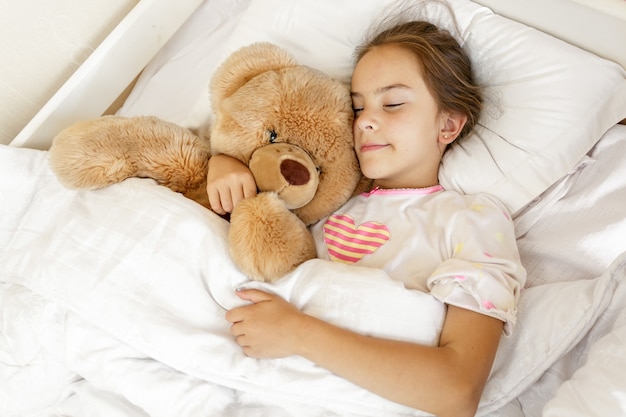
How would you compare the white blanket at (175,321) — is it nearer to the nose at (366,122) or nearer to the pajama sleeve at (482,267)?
the pajama sleeve at (482,267)

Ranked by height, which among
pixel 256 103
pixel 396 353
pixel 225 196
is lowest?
pixel 396 353

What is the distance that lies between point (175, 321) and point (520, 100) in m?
0.75

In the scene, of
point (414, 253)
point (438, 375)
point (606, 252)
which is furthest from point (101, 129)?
point (606, 252)

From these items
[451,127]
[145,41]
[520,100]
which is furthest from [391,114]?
[145,41]

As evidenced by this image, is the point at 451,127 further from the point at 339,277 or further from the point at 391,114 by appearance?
the point at 339,277

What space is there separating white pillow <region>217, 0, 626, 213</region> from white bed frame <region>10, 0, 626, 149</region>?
1.3 inches

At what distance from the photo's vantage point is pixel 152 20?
4.08 feet

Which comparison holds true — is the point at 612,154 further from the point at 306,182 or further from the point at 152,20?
the point at 152,20

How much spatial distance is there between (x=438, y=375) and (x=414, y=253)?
9.2 inches

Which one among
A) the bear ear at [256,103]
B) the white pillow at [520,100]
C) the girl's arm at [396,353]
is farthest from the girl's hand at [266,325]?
the white pillow at [520,100]

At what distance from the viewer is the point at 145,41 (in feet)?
4.13

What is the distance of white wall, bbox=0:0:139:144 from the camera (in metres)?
1.14

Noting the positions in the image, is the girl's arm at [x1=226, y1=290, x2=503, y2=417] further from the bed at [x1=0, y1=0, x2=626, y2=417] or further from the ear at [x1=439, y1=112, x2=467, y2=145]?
the ear at [x1=439, y1=112, x2=467, y2=145]

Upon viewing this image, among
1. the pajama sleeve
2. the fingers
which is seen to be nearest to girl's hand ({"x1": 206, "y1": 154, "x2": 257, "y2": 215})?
the fingers
